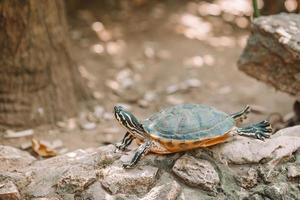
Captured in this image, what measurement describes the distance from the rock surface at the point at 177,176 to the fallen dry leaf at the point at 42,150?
1.01 m

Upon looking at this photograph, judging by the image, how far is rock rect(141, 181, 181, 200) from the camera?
2.94 meters

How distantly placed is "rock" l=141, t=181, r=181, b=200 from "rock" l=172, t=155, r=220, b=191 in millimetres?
67

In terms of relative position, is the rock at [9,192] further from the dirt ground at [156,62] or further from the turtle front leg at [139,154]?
the dirt ground at [156,62]

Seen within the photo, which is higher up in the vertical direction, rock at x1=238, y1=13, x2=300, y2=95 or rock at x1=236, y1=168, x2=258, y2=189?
rock at x1=238, y1=13, x2=300, y2=95

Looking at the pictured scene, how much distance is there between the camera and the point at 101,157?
3.16 meters

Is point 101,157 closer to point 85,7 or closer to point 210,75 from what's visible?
point 210,75

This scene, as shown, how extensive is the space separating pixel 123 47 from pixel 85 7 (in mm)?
909

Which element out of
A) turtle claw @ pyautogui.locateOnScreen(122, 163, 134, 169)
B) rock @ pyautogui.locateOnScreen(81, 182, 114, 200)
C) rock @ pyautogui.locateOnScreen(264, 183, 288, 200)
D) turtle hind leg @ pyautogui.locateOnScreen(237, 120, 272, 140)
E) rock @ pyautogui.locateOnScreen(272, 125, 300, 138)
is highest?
turtle hind leg @ pyautogui.locateOnScreen(237, 120, 272, 140)

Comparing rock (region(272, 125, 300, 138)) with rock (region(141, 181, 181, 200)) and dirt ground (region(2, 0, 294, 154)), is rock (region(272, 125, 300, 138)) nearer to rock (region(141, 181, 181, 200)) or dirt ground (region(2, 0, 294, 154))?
rock (region(141, 181, 181, 200))

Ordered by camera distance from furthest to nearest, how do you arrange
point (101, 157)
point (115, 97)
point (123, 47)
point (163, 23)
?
point (163, 23)
point (123, 47)
point (115, 97)
point (101, 157)

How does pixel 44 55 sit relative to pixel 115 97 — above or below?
above

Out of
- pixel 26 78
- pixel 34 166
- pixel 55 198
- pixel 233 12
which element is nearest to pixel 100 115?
pixel 26 78

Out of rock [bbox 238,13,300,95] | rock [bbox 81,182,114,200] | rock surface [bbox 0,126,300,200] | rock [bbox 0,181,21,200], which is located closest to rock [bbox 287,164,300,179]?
rock surface [bbox 0,126,300,200]

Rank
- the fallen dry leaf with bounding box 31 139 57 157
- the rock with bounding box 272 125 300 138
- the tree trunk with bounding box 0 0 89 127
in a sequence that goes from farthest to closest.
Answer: the tree trunk with bounding box 0 0 89 127, the fallen dry leaf with bounding box 31 139 57 157, the rock with bounding box 272 125 300 138
